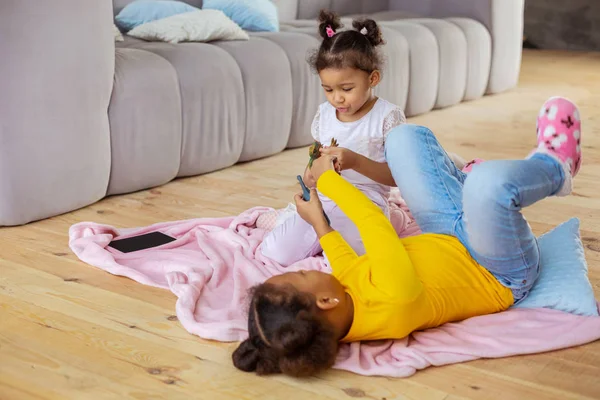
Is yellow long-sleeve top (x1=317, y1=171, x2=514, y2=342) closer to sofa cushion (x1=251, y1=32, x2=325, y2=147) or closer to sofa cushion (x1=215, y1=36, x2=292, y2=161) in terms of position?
sofa cushion (x1=215, y1=36, x2=292, y2=161)

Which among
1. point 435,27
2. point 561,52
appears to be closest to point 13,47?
point 435,27

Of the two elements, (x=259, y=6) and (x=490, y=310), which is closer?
(x=490, y=310)

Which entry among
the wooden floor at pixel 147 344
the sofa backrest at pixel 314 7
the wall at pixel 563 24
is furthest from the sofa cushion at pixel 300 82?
the wall at pixel 563 24

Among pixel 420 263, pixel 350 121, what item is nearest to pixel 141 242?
pixel 350 121

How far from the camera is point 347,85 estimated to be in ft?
5.95

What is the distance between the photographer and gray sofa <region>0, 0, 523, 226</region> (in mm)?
2086

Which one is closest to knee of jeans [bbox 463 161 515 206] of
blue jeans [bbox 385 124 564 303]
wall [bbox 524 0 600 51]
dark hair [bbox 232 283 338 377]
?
blue jeans [bbox 385 124 564 303]

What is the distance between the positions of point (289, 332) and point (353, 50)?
0.75 meters

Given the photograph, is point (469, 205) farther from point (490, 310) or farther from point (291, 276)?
point (291, 276)

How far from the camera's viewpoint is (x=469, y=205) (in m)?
1.46

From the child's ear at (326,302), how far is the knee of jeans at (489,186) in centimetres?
31

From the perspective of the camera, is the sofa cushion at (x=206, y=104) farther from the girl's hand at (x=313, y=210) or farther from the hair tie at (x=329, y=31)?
the girl's hand at (x=313, y=210)

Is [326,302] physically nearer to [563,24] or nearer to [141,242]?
[141,242]

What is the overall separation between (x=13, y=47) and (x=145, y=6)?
0.99 meters
